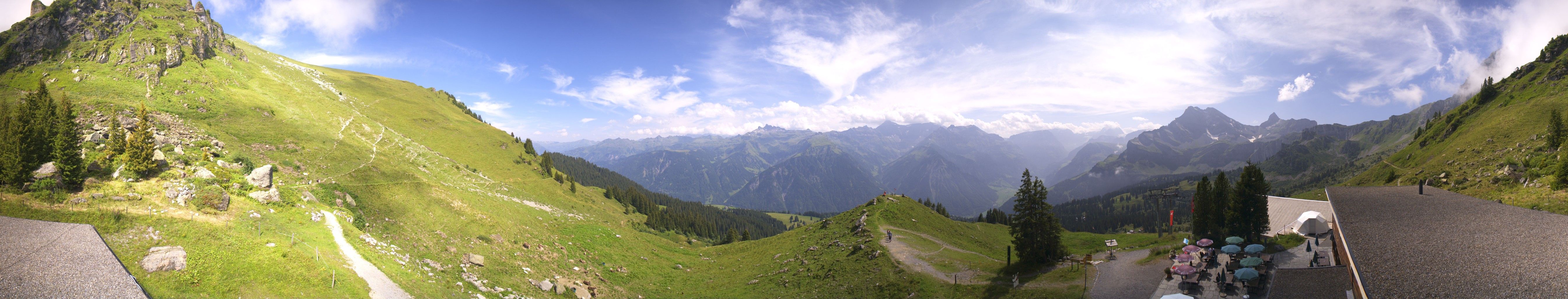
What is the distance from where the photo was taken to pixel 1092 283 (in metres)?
31.5

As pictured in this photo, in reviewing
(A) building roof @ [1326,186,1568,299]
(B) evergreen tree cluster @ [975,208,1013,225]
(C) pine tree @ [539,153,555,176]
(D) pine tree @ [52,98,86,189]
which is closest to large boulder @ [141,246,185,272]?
(D) pine tree @ [52,98,86,189]

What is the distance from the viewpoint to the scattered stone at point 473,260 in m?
31.1

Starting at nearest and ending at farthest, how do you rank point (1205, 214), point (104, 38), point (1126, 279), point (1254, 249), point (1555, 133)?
point (1126, 279) < point (1254, 249) < point (104, 38) < point (1555, 133) < point (1205, 214)

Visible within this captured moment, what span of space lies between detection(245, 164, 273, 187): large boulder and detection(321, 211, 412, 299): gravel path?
19.0 feet

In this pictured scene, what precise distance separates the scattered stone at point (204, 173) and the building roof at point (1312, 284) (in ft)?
202

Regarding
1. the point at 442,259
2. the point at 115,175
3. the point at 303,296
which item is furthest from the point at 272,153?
the point at 303,296

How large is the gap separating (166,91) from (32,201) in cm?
2946

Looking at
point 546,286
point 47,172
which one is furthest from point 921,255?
point 47,172

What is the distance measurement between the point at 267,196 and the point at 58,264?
1189cm

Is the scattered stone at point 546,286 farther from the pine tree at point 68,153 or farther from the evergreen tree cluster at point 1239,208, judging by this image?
the evergreen tree cluster at point 1239,208

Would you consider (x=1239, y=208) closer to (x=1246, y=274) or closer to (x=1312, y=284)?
(x=1312, y=284)

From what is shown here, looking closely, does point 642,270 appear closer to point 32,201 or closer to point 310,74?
point 32,201

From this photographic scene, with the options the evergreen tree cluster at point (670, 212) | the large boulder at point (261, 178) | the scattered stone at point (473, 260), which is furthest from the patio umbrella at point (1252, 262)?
the evergreen tree cluster at point (670, 212)

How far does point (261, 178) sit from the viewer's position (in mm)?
27500
